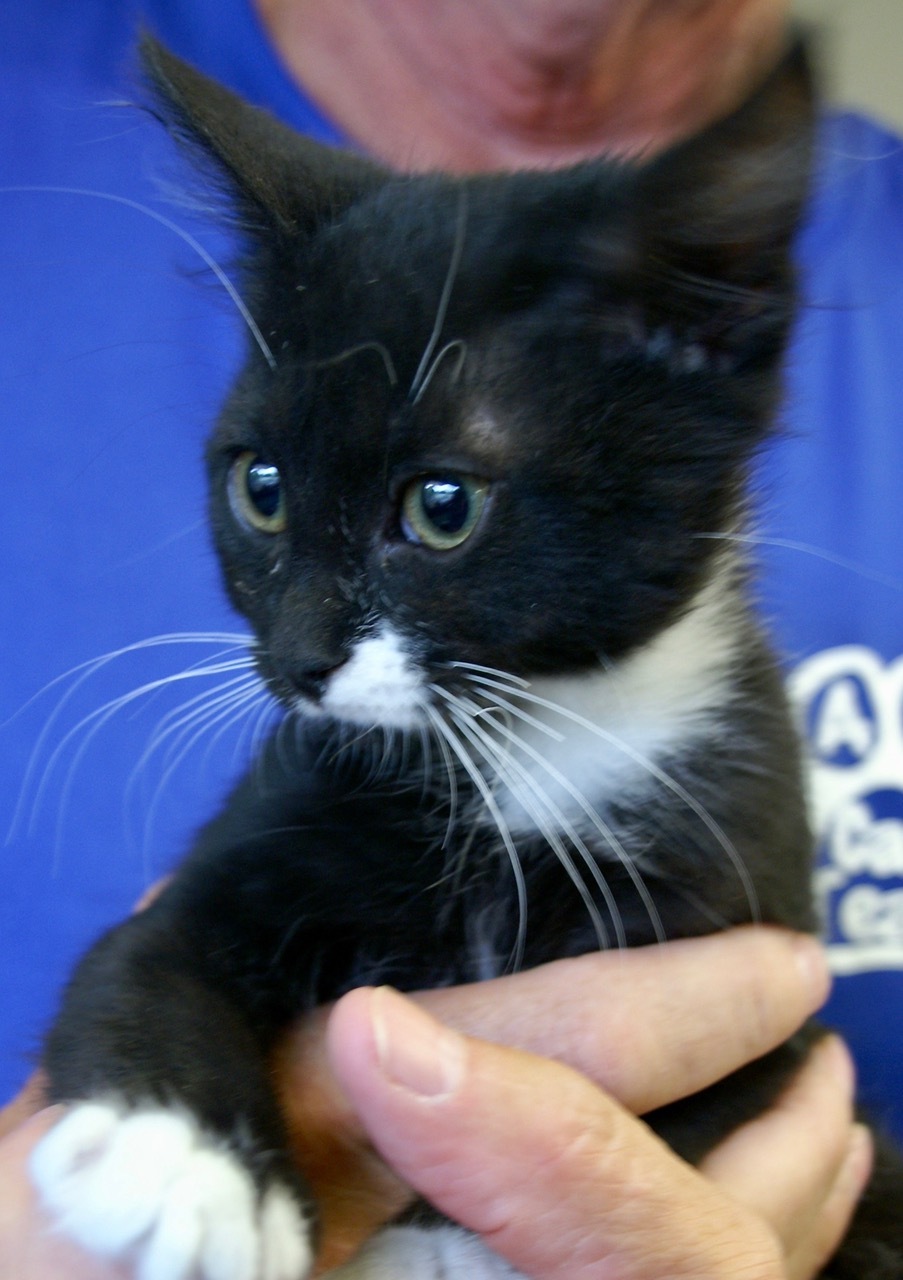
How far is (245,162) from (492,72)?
0.87 m

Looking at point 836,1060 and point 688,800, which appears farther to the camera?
point 836,1060

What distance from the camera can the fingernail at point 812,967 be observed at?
1062mm

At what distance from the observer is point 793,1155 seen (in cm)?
99

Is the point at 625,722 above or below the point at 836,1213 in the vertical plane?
above

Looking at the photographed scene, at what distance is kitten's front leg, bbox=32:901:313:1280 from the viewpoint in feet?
2.37

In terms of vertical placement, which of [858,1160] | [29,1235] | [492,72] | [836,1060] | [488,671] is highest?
[492,72]

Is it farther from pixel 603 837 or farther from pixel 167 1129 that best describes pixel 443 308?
pixel 167 1129

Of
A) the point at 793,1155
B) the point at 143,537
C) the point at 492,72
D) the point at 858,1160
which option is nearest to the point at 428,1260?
the point at 793,1155

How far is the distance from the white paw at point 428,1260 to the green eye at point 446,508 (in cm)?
60

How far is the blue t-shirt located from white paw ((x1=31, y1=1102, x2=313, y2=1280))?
1.70 ft

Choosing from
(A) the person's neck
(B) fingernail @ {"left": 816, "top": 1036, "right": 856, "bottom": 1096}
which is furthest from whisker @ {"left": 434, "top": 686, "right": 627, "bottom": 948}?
(A) the person's neck

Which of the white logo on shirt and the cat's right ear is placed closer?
the cat's right ear

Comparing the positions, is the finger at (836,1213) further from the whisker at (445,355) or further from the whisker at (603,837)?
the whisker at (445,355)

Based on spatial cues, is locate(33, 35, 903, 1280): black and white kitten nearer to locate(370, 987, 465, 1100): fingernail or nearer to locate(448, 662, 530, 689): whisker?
locate(448, 662, 530, 689): whisker
